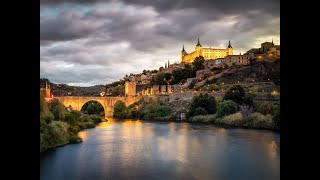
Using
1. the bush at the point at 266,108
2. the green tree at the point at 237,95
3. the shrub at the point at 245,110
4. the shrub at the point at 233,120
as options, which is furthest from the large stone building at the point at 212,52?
the bush at the point at 266,108

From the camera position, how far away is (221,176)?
9695mm

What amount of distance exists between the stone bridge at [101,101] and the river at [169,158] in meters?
16.7

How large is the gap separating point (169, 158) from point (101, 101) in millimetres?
26579

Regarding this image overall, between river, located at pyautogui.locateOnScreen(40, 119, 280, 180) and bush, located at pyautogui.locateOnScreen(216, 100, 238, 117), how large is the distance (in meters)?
5.77

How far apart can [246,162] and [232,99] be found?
14.1 meters

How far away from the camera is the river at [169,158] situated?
32.2 feet

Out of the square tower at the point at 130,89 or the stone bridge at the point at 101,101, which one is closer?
the stone bridge at the point at 101,101

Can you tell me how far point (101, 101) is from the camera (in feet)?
125

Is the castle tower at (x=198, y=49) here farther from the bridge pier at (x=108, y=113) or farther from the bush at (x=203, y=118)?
the bush at (x=203, y=118)

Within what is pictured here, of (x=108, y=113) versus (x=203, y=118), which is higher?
(x=203, y=118)

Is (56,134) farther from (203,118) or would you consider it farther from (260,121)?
(203,118)

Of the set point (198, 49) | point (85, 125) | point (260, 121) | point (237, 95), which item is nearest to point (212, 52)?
point (198, 49)
